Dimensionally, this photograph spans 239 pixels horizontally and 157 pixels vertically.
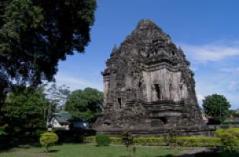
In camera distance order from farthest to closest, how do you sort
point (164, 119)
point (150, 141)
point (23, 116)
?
point (23, 116)
point (164, 119)
point (150, 141)

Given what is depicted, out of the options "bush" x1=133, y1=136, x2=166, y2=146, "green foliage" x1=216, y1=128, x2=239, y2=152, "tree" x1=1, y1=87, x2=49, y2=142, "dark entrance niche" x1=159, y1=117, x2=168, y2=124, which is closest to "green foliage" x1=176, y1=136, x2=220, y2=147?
"bush" x1=133, y1=136, x2=166, y2=146

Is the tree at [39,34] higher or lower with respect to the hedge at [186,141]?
higher

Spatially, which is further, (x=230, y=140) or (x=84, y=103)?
(x=84, y=103)

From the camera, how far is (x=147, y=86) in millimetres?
35219

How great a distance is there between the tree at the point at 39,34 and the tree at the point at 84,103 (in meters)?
41.3

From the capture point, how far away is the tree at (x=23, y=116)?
1385 inches

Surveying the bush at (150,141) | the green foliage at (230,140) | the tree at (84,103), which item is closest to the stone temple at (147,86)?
the bush at (150,141)

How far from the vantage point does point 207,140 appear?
23.6 meters

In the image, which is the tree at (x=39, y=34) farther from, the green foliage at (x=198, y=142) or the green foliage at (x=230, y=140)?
the green foliage at (x=230, y=140)

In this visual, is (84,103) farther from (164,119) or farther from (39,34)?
(39,34)

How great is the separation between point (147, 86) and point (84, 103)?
1339 inches

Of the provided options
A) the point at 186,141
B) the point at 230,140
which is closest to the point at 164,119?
the point at 186,141

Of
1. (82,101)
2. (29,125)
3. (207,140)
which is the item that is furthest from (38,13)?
(82,101)

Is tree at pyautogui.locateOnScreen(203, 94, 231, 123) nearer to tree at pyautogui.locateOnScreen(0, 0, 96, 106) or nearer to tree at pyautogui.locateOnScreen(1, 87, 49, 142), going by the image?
tree at pyautogui.locateOnScreen(1, 87, 49, 142)
